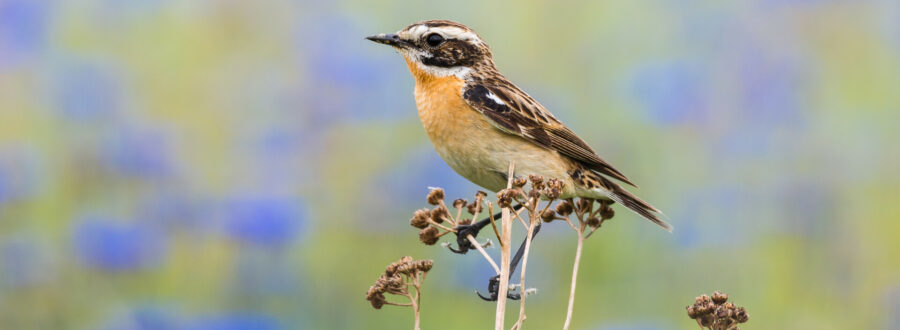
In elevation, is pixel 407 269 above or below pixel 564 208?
below

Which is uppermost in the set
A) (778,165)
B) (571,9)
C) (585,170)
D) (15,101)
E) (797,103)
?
(571,9)

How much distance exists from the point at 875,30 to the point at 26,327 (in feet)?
18.3

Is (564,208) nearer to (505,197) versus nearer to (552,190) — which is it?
(552,190)

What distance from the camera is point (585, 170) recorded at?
416 centimetres

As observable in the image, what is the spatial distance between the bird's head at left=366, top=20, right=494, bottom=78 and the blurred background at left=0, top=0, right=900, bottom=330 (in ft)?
4.70

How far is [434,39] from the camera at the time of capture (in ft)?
14.1

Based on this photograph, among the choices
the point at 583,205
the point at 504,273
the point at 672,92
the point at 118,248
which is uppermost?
the point at 672,92

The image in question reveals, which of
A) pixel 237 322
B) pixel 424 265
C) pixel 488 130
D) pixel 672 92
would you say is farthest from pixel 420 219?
pixel 672 92

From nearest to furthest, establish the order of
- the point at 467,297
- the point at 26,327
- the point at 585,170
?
the point at 585,170 < the point at 26,327 < the point at 467,297

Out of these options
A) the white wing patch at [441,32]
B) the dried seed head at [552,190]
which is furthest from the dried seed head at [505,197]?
the white wing patch at [441,32]

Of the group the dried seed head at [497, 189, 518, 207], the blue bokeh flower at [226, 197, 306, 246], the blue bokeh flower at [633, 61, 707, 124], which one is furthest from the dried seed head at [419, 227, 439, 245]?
the blue bokeh flower at [633, 61, 707, 124]

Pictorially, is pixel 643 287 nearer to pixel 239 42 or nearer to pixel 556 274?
pixel 556 274

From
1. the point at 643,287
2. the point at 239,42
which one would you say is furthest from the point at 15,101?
the point at 643,287

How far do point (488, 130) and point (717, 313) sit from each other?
1.53 m
